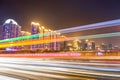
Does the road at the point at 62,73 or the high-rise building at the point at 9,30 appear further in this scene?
the high-rise building at the point at 9,30

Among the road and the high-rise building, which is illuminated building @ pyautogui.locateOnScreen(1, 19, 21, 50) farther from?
the road

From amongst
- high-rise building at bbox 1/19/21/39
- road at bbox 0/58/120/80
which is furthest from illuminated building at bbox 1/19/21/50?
road at bbox 0/58/120/80

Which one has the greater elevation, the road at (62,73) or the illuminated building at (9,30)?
the illuminated building at (9,30)

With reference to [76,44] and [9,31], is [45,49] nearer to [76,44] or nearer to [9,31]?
[76,44]

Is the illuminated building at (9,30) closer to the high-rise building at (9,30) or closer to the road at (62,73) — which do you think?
the high-rise building at (9,30)

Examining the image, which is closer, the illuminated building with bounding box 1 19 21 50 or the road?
the road

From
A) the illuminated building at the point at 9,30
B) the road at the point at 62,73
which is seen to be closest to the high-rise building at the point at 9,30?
the illuminated building at the point at 9,30

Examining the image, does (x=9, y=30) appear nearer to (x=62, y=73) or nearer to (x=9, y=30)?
(x=9, y=30)

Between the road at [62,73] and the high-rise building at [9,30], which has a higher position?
the high-rise building at [9,30]

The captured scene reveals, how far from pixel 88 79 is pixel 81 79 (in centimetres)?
22

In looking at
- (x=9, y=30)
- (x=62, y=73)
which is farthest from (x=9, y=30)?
(x=62, y=73)

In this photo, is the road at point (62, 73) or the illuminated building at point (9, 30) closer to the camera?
the road at point (62, 73)

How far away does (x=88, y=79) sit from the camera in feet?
24.1

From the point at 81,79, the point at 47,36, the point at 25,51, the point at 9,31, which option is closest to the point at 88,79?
the point at 81,79
